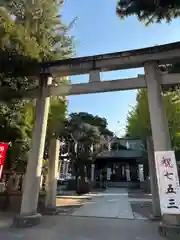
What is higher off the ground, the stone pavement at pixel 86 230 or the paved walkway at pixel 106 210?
the paved walkway at pixel 106 210

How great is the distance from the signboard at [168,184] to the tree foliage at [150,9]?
12.9 feet

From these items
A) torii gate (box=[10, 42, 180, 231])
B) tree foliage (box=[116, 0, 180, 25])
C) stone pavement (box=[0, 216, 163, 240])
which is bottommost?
stone pavement (box=[0, 216, 163, 240])

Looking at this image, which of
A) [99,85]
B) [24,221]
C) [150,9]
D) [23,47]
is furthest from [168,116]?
[24,221]

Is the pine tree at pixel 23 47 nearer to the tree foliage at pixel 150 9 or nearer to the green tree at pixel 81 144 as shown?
the tree foliage at pixel 150 9

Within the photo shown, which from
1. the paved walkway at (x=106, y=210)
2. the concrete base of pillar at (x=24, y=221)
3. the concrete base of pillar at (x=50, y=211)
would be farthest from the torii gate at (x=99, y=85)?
the paved walkway at (x=106, y=210)

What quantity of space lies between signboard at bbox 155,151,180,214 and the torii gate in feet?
2.44

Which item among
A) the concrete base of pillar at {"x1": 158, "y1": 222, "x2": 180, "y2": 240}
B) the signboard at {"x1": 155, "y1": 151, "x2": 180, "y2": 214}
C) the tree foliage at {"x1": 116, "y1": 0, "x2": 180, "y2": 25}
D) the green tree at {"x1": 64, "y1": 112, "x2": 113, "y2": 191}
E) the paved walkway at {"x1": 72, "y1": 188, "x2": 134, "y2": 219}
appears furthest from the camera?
the green tree at {"x1": 64, "y1": 112, "x2": 113, "y2": 191}

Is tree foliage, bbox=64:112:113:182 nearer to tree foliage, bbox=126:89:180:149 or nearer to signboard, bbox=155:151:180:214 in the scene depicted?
tree foliage, bbox=126:89:180:149

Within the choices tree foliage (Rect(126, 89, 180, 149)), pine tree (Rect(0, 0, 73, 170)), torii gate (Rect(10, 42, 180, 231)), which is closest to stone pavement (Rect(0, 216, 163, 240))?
torii gate (Rect(10, 42, 180, 231))

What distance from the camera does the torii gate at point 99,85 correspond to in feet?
24.9

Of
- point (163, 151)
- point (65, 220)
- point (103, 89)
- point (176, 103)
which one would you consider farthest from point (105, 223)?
point (176, 103)

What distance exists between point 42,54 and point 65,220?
589 centimetres

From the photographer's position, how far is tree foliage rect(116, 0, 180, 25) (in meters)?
6.97

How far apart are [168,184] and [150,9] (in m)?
4.82
